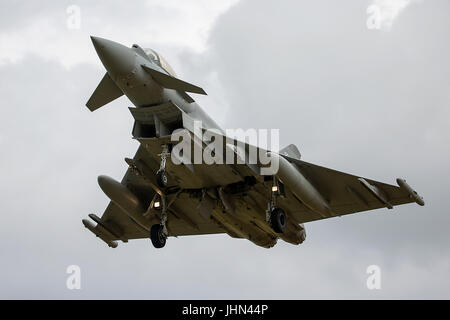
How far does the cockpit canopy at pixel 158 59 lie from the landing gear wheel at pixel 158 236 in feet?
17.9

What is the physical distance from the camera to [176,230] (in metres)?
27.5

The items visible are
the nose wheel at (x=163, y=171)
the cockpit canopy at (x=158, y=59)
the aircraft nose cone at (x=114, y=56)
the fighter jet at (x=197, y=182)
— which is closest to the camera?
the aircraft nose cone at (x=114, y=56)

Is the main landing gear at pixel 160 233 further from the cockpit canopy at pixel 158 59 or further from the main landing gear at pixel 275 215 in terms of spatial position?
the cockpit canopy at pixel 158 59

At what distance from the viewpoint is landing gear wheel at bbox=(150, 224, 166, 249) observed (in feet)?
78.5

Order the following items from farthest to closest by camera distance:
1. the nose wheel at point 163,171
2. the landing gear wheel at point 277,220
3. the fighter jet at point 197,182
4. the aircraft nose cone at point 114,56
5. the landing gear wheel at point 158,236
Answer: the landing gear wheel at point 158,236, the landing gear wheel at point 277,220, the fighter jet at point 197,182, the nose wheel at point 163,171, the aircraft nose cone at point 114,56

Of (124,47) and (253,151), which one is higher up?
(124,47)

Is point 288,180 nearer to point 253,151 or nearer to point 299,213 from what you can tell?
point 253,151

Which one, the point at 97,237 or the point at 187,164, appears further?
the point at 97,237

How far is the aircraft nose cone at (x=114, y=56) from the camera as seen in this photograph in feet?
65.7

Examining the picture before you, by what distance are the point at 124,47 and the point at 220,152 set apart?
4.45 metres

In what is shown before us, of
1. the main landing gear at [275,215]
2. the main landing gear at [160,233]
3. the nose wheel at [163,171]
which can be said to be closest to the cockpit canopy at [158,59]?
the nose wheel at [163,171]

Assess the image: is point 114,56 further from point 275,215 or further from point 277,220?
point 277,220

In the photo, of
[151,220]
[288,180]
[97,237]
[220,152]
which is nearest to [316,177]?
[288,180]
